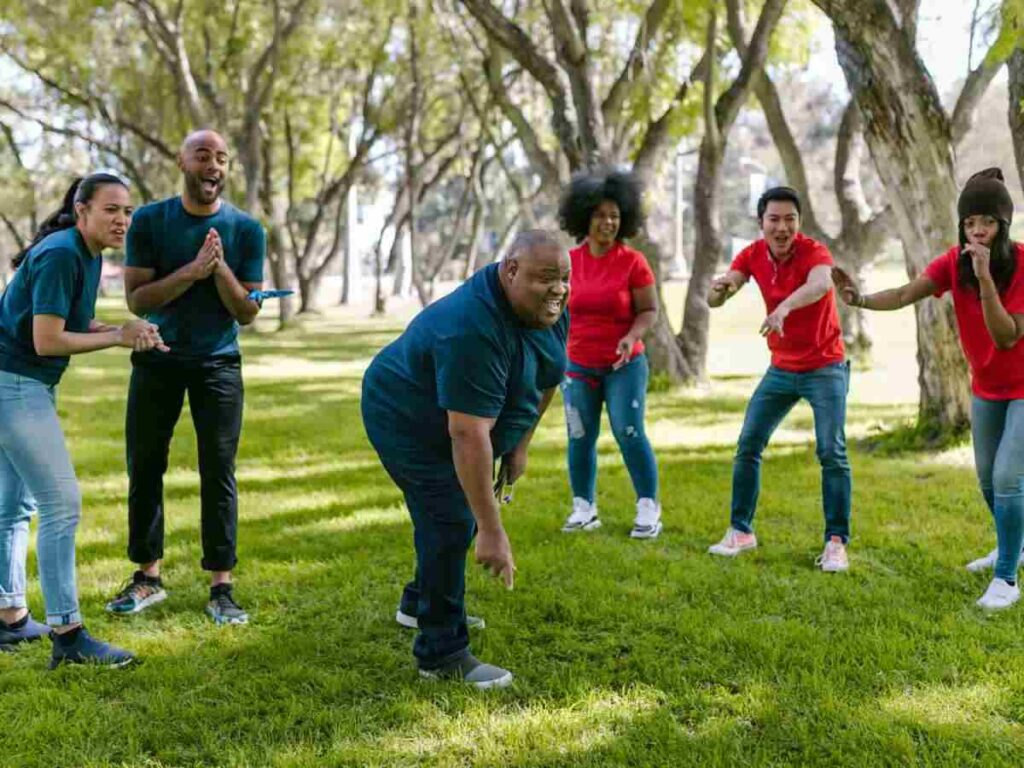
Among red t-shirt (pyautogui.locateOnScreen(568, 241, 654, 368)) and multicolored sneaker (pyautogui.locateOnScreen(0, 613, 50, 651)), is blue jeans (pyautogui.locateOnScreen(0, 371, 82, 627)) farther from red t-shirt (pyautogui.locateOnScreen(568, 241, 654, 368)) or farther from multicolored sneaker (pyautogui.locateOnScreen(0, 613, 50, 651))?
red t-shirt (pyautogui.locateOnScreen(568, 241, 654, 368))

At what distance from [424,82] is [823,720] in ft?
79.0

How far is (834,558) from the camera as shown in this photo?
18.3 feet

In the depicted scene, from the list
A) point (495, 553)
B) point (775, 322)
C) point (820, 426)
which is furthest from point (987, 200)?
point (495, 553)

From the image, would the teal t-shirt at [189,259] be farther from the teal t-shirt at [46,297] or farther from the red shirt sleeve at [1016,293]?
the red shirt sleeve at [1016,293]

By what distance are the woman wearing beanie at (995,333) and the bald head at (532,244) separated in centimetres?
214

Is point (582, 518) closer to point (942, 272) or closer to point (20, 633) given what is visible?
point (942, 272)

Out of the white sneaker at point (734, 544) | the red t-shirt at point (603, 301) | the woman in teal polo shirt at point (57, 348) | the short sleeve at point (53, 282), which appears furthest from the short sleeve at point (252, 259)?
the white sneaker at point (734, 544)

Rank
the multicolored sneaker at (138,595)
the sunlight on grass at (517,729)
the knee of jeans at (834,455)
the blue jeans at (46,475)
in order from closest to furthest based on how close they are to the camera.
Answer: the sunlight on grass at (517,729) → the blue jeans at (46,475) → the multicolored sneaker at (138,595) → the knee of jeans at (834,455)

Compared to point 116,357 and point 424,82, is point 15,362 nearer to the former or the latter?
point 116,357

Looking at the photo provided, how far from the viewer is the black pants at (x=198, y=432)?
4.85 meters

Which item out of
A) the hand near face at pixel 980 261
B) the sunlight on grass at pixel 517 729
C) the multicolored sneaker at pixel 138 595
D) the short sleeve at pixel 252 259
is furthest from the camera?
the multicolored sneaker at pixel 138 595

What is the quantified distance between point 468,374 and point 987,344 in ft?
8.95

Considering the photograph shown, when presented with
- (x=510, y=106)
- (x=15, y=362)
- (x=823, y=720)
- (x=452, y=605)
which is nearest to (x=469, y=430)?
(x=452, y=605)

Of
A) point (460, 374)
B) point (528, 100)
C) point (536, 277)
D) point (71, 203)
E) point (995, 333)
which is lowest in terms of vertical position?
point (460, 374)
